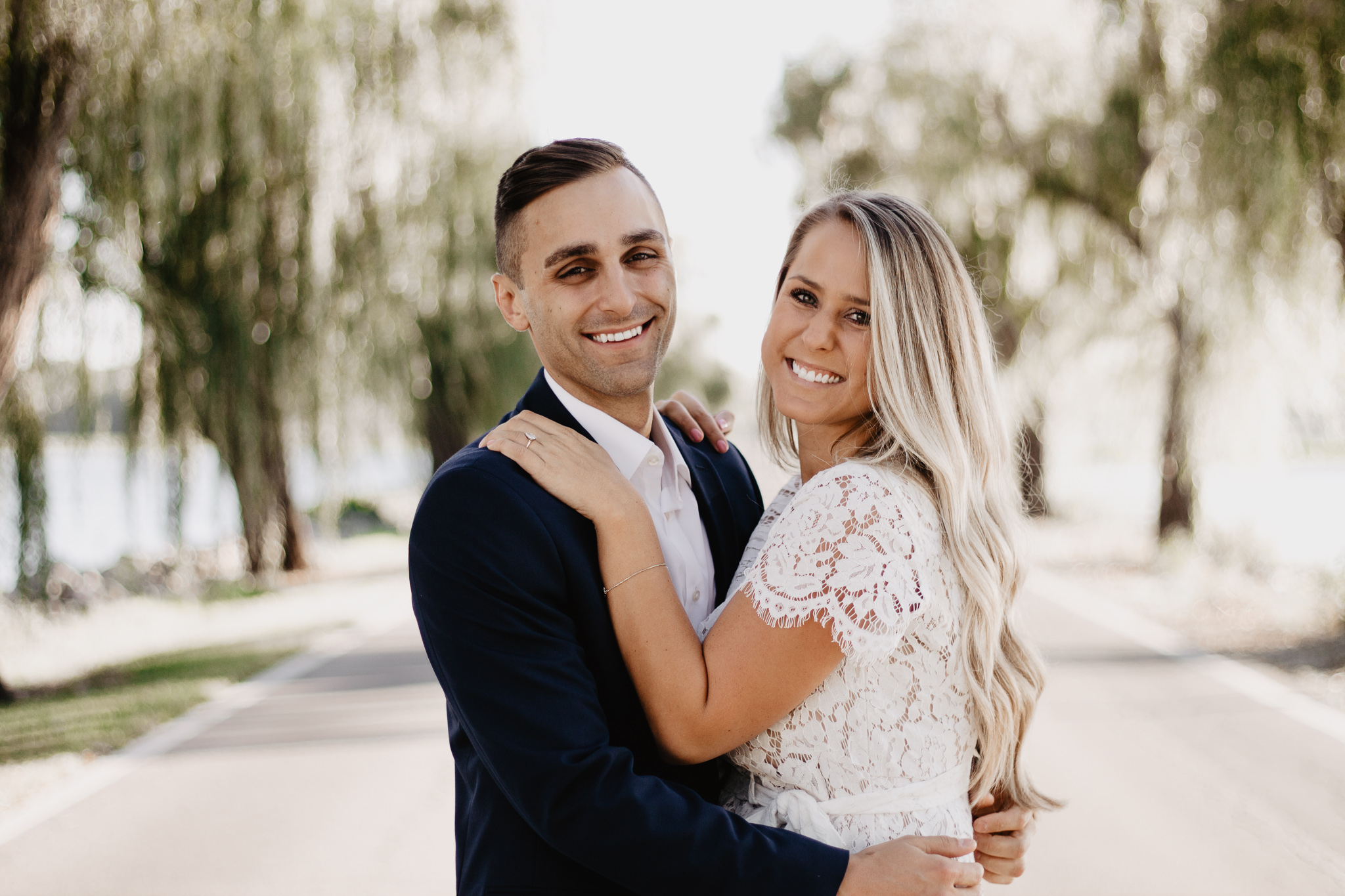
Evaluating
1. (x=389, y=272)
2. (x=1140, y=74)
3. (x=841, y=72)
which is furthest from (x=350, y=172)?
(x=841, y=72)

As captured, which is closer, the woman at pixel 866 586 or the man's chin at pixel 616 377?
the woman at pixel 866 586

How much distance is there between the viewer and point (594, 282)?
215 centimetres

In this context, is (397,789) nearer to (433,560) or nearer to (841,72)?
(433,560)

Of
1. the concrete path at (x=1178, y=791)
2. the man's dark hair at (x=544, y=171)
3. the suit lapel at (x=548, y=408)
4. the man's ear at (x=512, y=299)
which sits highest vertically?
the man's dark hair at (x=544, y=171)

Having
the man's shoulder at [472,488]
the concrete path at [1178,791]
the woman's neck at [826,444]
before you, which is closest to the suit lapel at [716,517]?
the woman's neck at [826,444]

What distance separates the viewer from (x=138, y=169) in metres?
6.82

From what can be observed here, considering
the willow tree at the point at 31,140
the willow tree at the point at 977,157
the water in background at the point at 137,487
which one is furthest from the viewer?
the willow tree at the point at 977,157

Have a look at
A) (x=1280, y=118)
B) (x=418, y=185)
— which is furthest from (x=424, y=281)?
(x=1280, y=118)

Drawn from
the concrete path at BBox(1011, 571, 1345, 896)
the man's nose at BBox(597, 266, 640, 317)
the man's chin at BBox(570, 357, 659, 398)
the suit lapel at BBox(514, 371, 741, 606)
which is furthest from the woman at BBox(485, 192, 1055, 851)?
the concrete path at BBox(1011, 571, 1345, 896)

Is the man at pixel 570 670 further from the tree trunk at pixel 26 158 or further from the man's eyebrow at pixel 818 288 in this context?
the tree trunk at pixel 26 158

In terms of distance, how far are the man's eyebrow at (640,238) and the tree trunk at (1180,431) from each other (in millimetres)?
8714

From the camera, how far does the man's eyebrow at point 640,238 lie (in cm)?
215

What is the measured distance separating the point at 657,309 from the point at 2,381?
5.67 m

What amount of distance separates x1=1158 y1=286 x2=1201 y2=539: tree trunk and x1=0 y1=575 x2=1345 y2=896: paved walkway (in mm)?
4138
